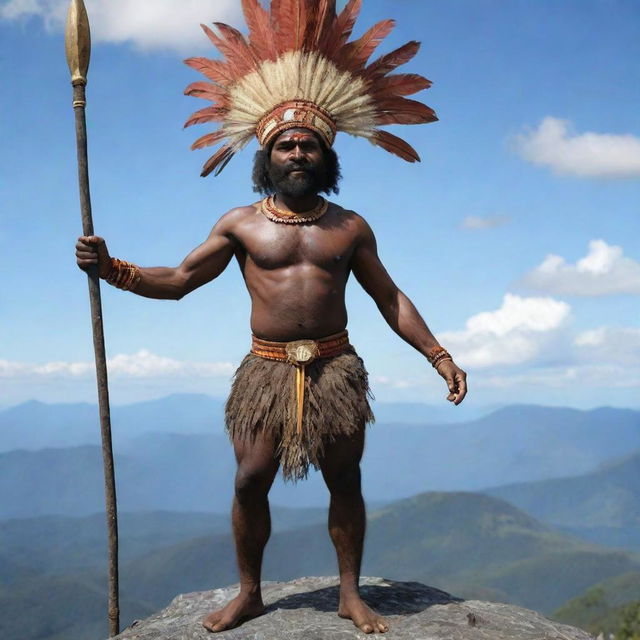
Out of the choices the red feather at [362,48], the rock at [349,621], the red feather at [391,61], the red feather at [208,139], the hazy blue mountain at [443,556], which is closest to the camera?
the rock at [349,621]

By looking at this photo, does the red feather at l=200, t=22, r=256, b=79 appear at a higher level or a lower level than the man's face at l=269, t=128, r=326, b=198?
higher

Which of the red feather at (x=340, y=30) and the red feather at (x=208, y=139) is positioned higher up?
the red feather at (x=340, y=30)

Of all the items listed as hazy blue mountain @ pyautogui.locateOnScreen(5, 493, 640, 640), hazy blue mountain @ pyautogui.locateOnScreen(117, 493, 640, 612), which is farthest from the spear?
hazy blue mountain @ pyautogui.locateOnScreen(117, 493, 640, 612)

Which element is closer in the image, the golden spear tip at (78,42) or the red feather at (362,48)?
the golden spear tip at (78,42)

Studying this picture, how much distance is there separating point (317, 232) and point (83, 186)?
1.28 meters

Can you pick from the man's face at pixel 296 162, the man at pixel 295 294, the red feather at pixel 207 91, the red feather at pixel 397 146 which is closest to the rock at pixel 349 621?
the man at pixel 295 294

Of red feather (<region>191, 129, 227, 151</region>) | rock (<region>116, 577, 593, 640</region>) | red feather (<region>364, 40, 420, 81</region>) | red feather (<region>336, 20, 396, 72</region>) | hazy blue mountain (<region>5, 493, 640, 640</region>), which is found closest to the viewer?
rock (<region>116, 577, 593, 640</region>)

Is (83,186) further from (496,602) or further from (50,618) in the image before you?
(50,618)

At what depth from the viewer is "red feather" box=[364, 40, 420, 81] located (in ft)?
15.7

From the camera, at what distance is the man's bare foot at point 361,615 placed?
14.9 ft

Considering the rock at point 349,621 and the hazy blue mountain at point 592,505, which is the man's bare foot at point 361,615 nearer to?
the rock at point 349,621

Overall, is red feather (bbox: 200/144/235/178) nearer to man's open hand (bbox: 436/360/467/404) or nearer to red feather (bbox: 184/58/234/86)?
red feather (bbox: 184/58/234/86)

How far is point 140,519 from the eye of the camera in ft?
364

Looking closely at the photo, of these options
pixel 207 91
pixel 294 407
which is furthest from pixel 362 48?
pixel 294 407
